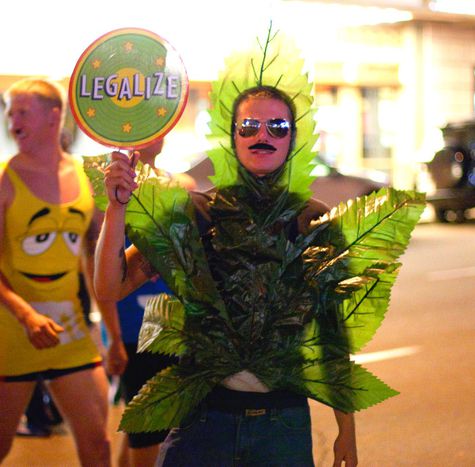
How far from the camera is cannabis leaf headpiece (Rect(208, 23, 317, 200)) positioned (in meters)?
2.77

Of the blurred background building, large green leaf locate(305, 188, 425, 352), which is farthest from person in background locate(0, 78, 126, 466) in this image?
the blurred background building

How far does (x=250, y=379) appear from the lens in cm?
271

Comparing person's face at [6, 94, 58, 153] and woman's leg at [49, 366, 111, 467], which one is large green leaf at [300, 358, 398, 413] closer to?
woman's leg at [49, 366, 111, 467]

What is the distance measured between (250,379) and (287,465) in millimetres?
248

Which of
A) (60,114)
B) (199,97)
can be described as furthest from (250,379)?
(199,97)

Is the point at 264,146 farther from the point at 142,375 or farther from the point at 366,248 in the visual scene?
the point at 142,375

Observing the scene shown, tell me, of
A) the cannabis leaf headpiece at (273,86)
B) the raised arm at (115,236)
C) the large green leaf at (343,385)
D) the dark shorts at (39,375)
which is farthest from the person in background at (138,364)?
the large green leaf at (343,385)

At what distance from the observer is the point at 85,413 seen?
3805 millimetres

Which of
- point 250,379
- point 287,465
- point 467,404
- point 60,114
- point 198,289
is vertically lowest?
point 467,404

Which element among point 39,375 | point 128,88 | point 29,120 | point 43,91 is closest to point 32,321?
point 39,375

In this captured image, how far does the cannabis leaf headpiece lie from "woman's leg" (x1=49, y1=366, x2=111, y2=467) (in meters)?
1.36

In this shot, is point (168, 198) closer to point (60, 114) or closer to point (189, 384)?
point (189, 384)

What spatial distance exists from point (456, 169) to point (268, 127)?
55.4ft

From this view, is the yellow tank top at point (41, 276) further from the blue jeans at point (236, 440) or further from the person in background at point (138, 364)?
the blue jeans at point (236, 440)
